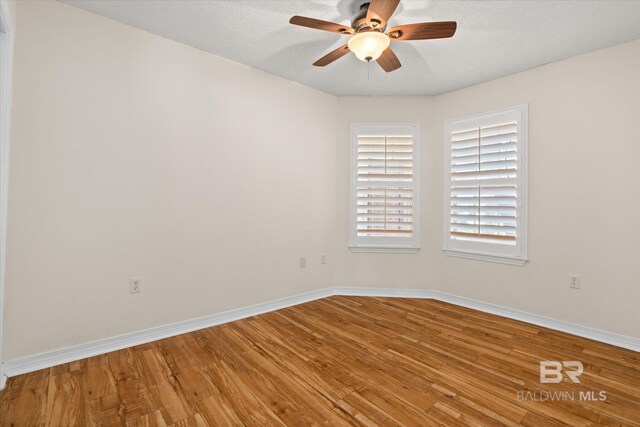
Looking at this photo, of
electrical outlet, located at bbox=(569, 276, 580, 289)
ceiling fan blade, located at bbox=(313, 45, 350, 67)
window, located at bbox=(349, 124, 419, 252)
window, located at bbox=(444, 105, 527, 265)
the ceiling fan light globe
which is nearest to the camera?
the ceiling fan light globe

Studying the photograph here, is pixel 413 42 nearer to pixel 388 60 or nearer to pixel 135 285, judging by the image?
pixel 388 60

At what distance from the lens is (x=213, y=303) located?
297 cm

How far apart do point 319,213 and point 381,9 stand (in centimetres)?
237

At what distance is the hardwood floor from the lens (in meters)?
1.66

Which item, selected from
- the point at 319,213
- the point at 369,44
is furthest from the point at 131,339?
the point at 369,44

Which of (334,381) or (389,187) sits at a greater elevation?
(389,187)

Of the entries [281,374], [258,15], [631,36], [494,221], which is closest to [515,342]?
[494,221]

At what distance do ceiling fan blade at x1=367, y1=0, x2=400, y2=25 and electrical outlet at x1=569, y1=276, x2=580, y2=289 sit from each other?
9.25 ft

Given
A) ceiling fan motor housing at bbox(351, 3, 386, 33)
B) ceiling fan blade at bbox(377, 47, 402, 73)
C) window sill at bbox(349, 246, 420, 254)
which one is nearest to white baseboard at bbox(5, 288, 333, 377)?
window sill at bbox(349, 246, 420, 254)

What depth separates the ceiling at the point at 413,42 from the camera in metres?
2.16

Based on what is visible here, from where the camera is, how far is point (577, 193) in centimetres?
283

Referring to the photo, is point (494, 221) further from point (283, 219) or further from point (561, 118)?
point (283, 219)

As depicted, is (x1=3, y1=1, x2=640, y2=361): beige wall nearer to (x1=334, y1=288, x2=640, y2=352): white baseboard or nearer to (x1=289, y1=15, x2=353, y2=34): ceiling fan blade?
(x1=334, y1=288, x2=640, y2=352): white baseboard

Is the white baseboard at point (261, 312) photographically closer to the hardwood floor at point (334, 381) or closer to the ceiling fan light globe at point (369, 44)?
the hardwood floor at point (334, 381)
